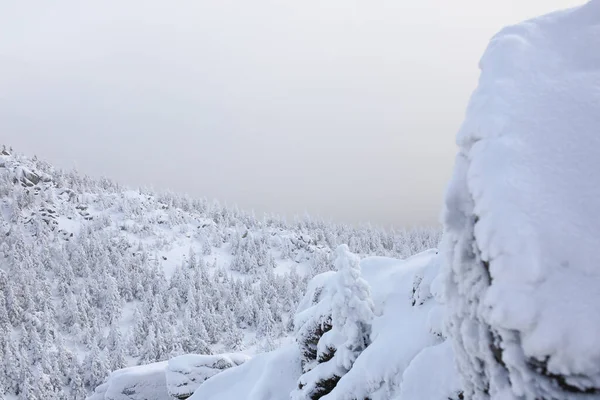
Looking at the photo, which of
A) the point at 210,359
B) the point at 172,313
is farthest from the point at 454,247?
the point at 172,313

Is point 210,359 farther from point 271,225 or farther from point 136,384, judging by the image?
point 271,225

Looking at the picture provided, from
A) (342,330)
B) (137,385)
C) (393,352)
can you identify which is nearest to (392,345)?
(393,352)

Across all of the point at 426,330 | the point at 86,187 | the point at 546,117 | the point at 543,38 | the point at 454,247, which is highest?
the point at 543,38

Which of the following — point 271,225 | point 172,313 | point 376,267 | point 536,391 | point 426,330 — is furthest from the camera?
point 271,225

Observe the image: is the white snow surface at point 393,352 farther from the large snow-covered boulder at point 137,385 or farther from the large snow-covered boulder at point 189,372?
the large snow-covered boulder at point 137,385

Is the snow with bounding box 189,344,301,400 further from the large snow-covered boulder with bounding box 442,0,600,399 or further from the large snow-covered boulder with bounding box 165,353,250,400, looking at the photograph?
the large snow-covered boulder with bounding box 442,0,600,399

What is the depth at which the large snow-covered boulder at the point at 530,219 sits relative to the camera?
11.8 feet

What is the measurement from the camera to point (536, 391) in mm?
3830

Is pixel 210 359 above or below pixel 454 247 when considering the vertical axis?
below

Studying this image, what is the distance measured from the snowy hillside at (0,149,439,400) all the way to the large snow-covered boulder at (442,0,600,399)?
65.0 meters

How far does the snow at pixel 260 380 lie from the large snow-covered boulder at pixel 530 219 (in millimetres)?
14757

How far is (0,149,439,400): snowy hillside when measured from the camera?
69.2 meters

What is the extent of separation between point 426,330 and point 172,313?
83.6 m

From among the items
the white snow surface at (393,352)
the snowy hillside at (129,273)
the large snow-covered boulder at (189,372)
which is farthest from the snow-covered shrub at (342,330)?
the snowy hillside at (129,273)
